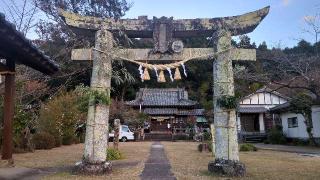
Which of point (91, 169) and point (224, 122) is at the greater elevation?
point (224, 122)

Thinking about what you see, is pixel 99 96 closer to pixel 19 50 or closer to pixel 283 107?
pixel 19 50

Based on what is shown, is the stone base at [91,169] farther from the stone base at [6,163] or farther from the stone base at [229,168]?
the stone base at [229,168]

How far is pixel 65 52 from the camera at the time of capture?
20.9 metres

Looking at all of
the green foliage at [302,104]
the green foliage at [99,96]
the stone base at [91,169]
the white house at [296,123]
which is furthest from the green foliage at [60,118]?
the white house at [296,123]

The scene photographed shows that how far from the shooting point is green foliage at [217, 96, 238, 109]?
33.7ft

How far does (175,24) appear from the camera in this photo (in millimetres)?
11250

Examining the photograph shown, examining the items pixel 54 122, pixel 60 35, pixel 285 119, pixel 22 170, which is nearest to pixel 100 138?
pixel 22 170

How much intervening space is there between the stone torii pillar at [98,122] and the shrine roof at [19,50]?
151cm

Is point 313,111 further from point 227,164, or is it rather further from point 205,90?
point 205,90

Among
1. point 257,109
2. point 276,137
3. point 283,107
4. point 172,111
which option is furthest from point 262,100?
point 172,111

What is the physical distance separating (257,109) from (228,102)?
32286 millimetres

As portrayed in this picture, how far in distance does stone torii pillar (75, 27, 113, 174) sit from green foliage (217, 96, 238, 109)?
10.8ft

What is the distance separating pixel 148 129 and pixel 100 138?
37.7 meters

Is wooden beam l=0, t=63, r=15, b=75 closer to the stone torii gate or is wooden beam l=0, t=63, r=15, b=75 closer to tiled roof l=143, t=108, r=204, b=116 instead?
the stone torii gate
